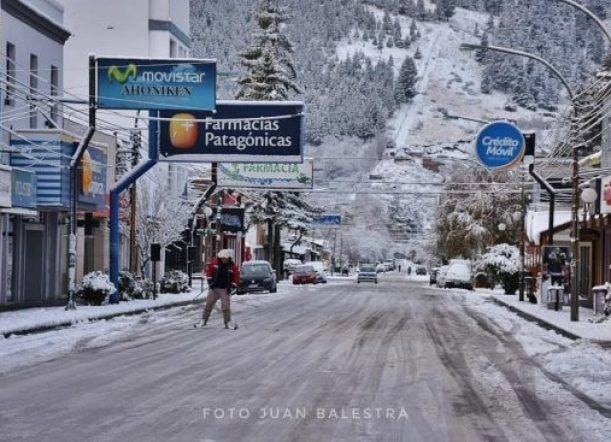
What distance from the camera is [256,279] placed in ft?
173

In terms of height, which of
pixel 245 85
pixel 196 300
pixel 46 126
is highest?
pixel 245 85

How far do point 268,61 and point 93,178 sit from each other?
124 ft

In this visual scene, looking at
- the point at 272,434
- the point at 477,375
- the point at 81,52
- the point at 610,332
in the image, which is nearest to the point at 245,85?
the point at 81,52

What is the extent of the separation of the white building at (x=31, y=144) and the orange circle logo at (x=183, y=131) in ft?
15.0

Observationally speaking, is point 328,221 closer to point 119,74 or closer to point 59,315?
point 119,74

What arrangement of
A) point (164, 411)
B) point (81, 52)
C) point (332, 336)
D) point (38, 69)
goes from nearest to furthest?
1. point (164, 411)
2. point (332, 336)
3. point (38, 69)
4. point (81, 52)

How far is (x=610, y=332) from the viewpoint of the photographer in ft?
81.5

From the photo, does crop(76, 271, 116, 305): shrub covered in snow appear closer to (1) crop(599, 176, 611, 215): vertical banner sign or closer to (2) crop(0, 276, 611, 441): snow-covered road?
(2) crop(0, 276, 611, 441): snow-covered road

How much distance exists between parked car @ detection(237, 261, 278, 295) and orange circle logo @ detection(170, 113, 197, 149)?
12609mm

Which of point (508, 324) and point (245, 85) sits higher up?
point (245, 85)

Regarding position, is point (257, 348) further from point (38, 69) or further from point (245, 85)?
point (245, 85)

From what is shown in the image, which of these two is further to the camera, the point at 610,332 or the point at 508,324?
the point at 508,324

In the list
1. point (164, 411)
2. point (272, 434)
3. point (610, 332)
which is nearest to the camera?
point (272, 434)

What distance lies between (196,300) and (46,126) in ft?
30.1
